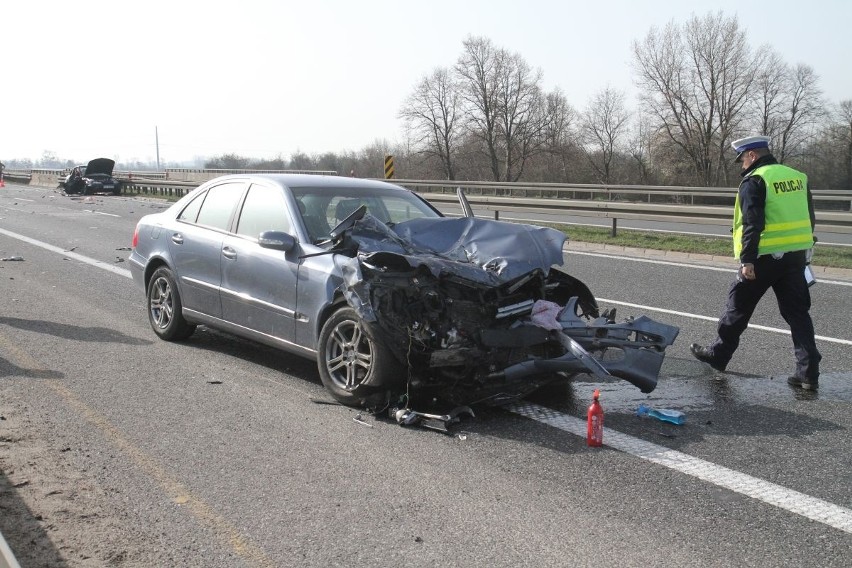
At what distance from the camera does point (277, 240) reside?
5.99 metres

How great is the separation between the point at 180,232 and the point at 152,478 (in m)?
3.51

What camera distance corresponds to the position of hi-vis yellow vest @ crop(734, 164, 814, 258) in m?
6.09

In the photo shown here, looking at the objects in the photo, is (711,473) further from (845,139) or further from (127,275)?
(845,139)

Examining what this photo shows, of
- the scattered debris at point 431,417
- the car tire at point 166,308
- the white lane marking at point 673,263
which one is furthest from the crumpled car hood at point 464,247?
the white lane marking at point 673,263

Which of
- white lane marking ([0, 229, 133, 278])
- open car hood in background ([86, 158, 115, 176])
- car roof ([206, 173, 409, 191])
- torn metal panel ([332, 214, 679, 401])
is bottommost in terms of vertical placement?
white lane marking ([0, 229, 133, 278])

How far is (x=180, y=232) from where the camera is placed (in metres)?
7.39

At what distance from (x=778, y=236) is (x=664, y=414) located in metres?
1.84

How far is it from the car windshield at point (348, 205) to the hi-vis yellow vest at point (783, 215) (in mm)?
2605

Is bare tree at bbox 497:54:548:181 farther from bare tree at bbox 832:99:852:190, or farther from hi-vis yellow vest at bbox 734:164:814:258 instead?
hi-vis yellow vest at bbox 734:164:814:258

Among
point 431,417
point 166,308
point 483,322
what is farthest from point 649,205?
point 431,417

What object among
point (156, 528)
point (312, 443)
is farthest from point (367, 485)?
point (156, 528)

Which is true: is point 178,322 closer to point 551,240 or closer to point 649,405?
point 551,240

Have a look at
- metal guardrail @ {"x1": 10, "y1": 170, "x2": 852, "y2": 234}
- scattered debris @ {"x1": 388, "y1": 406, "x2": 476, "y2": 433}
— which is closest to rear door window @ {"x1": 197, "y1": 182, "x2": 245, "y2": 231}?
scattered debris @ {"x1": 388, "y1": 406, "x2": 476, "y2": 433}

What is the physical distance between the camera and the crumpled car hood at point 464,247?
530 cm
